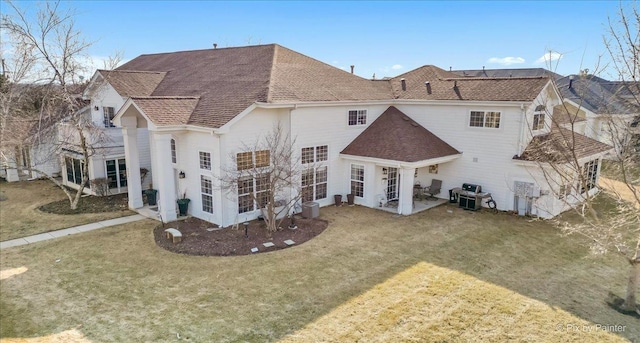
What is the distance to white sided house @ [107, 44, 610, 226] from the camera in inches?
643

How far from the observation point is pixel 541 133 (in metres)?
19.5

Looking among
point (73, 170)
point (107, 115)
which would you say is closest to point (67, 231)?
point (73, 170)

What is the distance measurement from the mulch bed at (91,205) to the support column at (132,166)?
672mm

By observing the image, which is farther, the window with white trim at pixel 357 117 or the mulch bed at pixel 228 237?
the window with white trim at pixel 357 117

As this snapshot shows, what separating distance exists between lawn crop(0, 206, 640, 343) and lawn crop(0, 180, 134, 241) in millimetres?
2120

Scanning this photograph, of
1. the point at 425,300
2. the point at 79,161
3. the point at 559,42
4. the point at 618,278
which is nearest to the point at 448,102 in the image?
the point at 559,42

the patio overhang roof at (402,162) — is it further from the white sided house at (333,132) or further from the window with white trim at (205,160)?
the window with white trim at (205,160)

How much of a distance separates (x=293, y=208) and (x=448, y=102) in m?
9.50

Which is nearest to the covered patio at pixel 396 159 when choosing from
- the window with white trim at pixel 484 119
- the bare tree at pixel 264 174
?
the window with white trim at pixel 484 119

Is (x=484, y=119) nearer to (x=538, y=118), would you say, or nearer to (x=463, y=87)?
(x=463, y=87)

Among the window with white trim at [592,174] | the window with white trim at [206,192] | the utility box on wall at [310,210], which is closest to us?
the window with white trim at [206,192]

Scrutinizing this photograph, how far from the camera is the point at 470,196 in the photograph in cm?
1880

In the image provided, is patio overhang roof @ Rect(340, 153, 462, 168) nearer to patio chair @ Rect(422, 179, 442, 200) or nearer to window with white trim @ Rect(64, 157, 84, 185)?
patio chair @ Rect(422, 179, 442, 200)

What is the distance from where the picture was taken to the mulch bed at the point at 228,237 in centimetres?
1377
